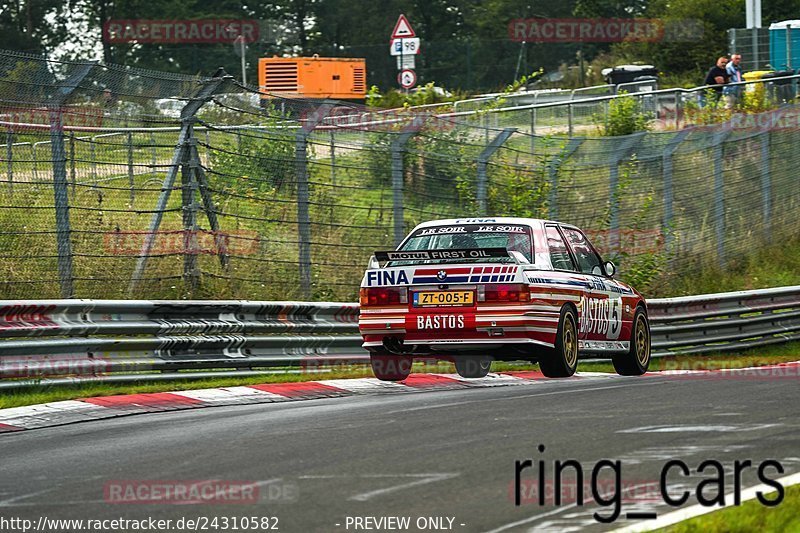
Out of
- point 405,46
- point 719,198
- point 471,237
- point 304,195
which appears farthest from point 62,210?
point 405,46

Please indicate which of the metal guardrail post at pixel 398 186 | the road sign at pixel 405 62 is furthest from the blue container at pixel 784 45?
the metal guardrail post at pixel 398 186

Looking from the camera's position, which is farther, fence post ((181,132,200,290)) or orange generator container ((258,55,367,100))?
orange generator container ((258,55,367,100))

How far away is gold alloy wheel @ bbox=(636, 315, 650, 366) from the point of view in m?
14.6

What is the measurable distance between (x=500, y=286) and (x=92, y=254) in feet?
16.0

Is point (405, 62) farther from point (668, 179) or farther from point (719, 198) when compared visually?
point (668, 179)

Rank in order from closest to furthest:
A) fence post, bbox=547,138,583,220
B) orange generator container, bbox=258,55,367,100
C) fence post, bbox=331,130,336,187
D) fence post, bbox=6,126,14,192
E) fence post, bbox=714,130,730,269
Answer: fence post, bbox=6,126,14,192 → fence post, bbox=331,130,336,187 → fence post, bbox=547,138,583,220 → fence post, bbox=714,130,730,269 → orange generator container, bbox=258,55,367,100

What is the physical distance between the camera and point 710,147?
24688mm

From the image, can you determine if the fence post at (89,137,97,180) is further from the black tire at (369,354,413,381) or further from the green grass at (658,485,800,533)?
the green grass at (658,485,800,533)

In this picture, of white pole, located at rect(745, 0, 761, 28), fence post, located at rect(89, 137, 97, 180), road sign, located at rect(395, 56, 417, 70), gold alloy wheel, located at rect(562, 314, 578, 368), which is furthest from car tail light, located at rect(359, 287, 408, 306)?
white pole, located at rect(745, 0, 761, 28)

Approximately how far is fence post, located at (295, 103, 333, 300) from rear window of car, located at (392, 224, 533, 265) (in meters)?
3.30

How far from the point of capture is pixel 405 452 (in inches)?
363

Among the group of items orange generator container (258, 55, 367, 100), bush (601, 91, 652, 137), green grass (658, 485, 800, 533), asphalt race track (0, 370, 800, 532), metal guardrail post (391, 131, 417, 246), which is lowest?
green grass (658, 485, 800, 533)

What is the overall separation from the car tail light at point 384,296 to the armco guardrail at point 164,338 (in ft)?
7.46

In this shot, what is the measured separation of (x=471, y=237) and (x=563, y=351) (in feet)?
5.08
